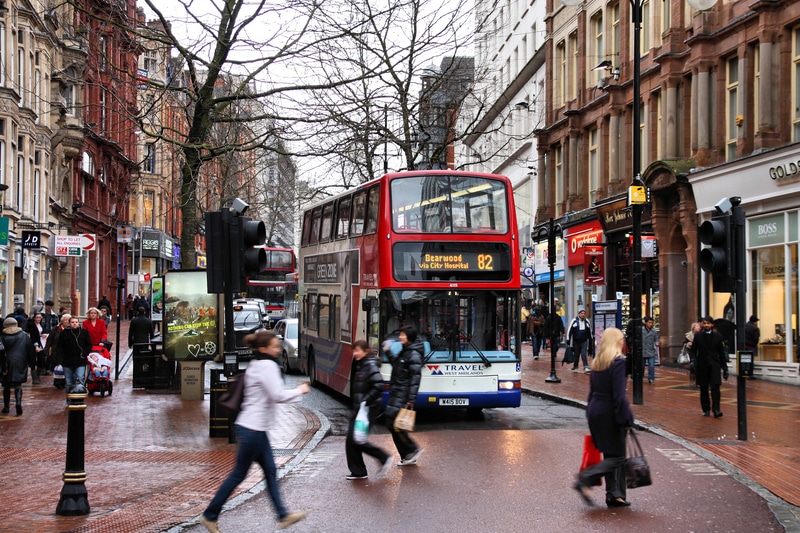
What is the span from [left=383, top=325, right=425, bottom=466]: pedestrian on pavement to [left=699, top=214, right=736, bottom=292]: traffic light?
4.28 m

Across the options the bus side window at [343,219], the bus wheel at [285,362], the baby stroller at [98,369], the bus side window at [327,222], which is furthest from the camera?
the bus wheel at [285,362]

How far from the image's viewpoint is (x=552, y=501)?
31.4ft

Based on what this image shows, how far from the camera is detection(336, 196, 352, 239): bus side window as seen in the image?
18750 mm

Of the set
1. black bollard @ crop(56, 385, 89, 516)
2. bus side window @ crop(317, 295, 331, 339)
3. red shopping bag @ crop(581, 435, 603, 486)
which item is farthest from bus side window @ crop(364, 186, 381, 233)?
black bollard @ crop(56, 385, 89, 516)

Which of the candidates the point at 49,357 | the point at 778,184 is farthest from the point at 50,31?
the point at 778,184

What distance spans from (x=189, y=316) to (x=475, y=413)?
629 centimetres

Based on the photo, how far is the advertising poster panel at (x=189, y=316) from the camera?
774 inches

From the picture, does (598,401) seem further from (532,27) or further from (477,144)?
(477,144)

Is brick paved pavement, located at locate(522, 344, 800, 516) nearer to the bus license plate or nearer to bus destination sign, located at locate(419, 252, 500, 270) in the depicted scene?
the bus license plate

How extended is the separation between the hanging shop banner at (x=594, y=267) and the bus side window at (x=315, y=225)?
1364 centimetres

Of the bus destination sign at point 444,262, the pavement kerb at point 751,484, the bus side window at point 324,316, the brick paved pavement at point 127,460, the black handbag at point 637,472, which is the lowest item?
the pavement kerb at point 751,484

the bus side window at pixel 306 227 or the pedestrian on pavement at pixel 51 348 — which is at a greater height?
the bus side window at pixel 306 227

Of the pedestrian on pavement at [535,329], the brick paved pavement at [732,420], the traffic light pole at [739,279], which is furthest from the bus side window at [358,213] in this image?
the pedestrian on pavement at [535,329]

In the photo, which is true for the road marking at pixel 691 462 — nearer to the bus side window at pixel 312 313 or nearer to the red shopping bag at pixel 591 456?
the red shopping bag at pixel 591 456
